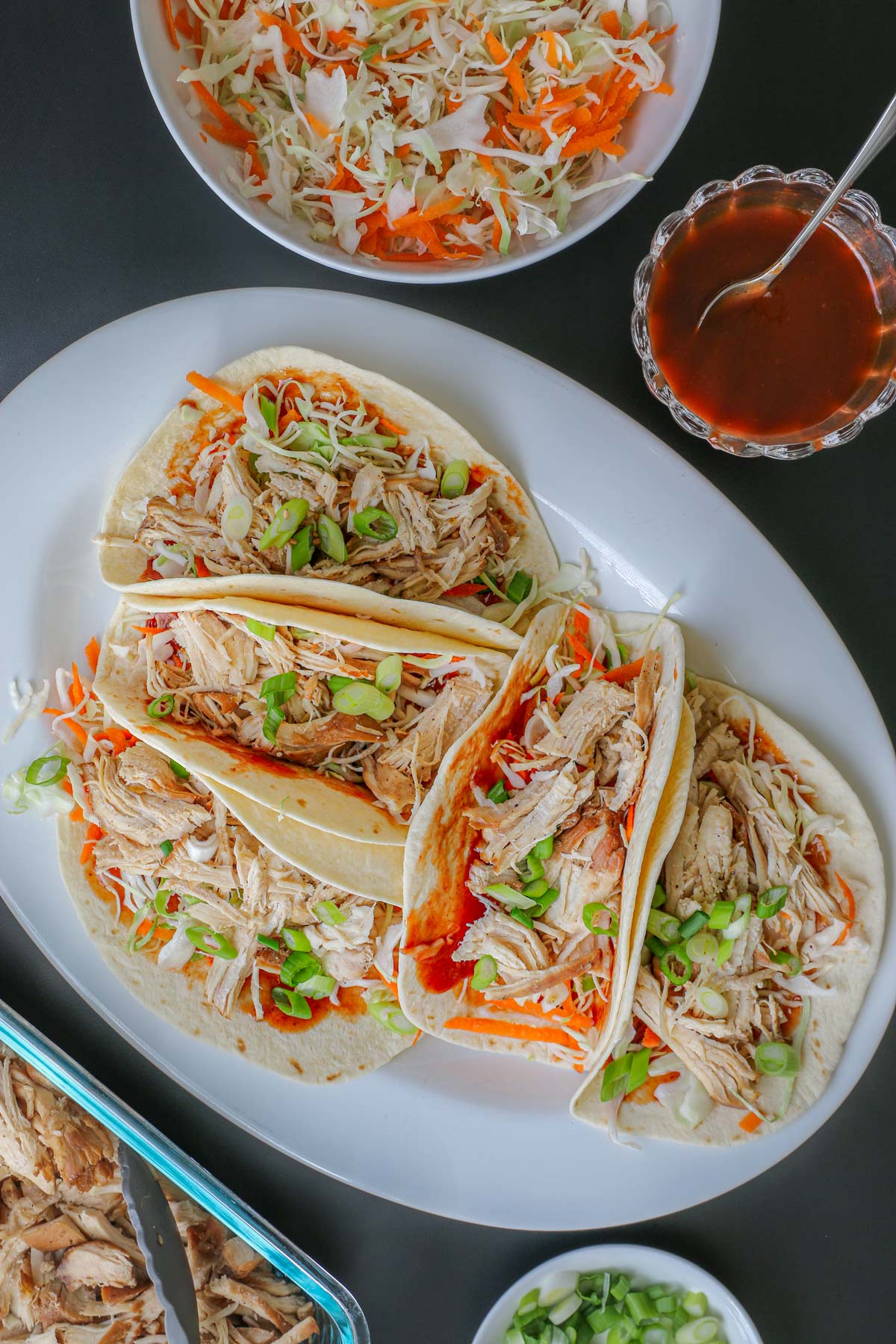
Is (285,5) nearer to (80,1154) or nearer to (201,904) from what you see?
(201,904)

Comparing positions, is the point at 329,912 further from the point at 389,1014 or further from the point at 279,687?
the point at 279,687

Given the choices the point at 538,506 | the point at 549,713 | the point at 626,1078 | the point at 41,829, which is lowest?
the point at 41,829

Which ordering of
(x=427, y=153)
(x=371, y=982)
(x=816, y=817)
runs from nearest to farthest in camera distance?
(x=427, y=153), (x=816, y=817), (x=371, y=982)

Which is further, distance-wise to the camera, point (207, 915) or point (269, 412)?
point (207, 915)

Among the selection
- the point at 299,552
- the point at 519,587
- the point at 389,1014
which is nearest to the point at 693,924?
the point at 389,1014

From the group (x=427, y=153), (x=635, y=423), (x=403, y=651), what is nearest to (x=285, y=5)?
(x=427, y=153)

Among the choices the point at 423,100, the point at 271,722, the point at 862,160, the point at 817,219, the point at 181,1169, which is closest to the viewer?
the point at 862,160
